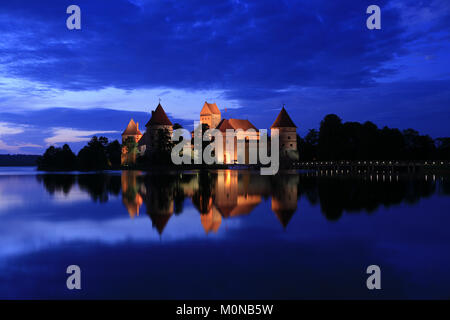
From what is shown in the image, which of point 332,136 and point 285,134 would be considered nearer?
point 332,136

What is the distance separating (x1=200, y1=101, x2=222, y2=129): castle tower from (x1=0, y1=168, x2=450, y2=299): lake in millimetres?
75251

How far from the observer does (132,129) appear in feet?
306

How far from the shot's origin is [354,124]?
216 ft

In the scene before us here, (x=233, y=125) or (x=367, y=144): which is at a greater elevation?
(x=233, y=125)

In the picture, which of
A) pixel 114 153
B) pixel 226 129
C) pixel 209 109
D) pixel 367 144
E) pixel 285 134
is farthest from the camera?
pixel 209 109

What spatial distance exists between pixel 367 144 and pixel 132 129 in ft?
187

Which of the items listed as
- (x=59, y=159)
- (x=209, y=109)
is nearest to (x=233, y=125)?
(x=209, y=109)

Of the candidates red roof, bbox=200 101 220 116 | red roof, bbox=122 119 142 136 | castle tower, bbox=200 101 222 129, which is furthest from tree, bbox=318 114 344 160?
red roof, bbox=122 119 142 136

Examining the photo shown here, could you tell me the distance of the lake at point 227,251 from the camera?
5.32 metres

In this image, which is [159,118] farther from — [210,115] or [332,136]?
[332,136]

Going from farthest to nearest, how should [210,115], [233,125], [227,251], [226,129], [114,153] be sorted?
[210,115]
[233,125]
[226,129]
[114,153]
[227,251]

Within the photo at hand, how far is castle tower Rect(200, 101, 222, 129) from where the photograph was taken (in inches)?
3484
